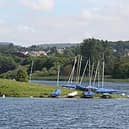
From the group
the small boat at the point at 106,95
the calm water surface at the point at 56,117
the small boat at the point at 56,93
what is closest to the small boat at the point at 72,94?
the small boat at the point at 56,93

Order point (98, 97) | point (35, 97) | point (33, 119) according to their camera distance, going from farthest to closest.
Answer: point (98, 97)
point (35, 97)
point (33, 119)

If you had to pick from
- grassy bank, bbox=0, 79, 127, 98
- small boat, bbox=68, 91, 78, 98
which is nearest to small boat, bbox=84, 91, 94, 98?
grassy bank, bbox=0, 79, 127, 98

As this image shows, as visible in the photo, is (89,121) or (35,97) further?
(35,97)

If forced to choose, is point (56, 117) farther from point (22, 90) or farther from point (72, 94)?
point (22, 90)

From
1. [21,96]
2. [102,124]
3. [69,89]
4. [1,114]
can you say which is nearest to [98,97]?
[69,89]

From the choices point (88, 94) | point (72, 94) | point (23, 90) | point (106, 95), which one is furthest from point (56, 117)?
point (106, 95)

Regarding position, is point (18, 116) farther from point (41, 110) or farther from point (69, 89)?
point (69, 89)

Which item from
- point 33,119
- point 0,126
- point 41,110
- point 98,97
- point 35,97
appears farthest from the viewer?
point 98,97

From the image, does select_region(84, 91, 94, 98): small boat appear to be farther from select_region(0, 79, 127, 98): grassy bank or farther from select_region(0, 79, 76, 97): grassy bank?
select_region(0, 79, 76, 97): grassy bank

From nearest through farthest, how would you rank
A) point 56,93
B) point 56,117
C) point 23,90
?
point 56,117
point 56,93
point 23,90

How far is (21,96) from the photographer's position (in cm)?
14638

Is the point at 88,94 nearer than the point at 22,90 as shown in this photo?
No

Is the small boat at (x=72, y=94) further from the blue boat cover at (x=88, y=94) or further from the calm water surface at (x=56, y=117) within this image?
the calm water surface at (x=56, y=117)

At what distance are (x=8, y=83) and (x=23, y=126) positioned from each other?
7531cm
